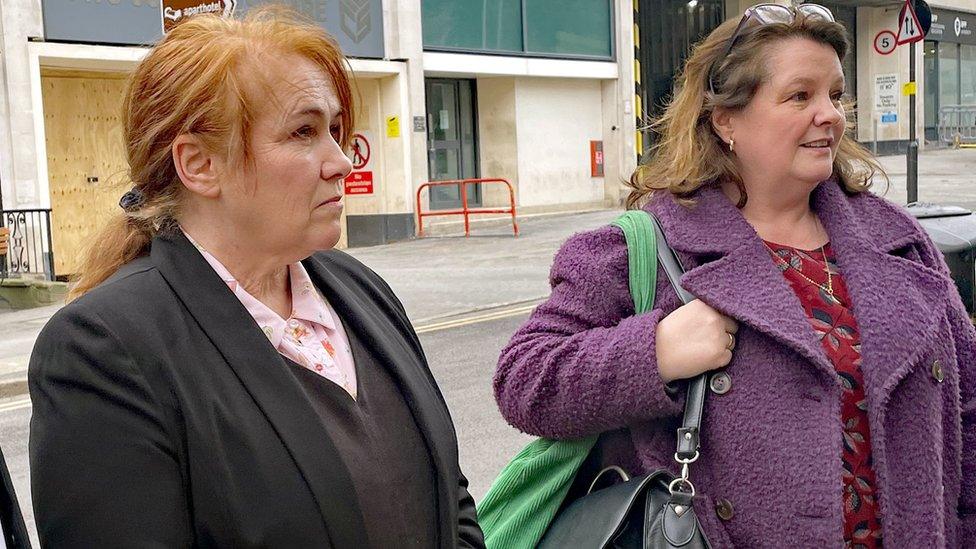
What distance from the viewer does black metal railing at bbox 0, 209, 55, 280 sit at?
44.8 feet

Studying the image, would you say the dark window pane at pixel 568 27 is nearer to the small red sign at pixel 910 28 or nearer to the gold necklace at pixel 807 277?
the small red sign at pixel 910 28

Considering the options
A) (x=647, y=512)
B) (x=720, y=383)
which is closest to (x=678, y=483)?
(x=647, y=512)

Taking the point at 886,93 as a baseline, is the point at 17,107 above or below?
below

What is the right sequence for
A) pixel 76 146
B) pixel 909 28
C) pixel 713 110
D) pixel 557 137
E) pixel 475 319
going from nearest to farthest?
pixel 713 110, pixel 475 319, pixel 909 28, pixel 76 146, pixel 557 137

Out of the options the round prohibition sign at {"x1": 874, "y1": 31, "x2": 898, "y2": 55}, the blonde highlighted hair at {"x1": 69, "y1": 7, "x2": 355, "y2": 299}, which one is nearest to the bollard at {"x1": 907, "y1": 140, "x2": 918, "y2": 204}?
the blonde highlighted hair at {"x1": 69, "y1": 7, "x2": 355, "y2": 299}

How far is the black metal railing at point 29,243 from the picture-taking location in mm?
13664

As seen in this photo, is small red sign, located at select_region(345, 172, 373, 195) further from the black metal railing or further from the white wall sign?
the white wall sign

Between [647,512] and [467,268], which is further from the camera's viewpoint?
[467,268]

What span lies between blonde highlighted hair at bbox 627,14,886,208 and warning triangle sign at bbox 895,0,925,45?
476 inches

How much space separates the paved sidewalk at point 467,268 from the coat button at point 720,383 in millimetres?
5178

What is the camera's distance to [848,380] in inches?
86.4

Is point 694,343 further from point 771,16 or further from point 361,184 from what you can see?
point 361,184

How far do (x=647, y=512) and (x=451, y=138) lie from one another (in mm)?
19072

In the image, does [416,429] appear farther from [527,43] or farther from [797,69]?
[527,43]
